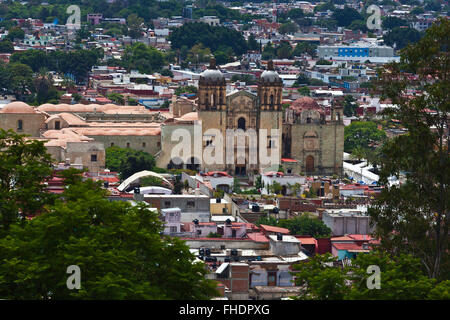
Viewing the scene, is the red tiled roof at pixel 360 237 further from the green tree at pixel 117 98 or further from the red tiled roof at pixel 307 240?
the green tree at pixel 117 98

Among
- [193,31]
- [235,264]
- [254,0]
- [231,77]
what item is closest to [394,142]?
[235,264]

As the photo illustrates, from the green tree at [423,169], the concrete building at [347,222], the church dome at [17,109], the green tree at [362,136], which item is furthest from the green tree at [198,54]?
the green tree at [423,169]

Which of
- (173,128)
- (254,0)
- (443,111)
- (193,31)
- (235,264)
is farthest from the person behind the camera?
(254,0)

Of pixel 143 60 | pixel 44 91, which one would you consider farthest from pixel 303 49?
pixel 44 91

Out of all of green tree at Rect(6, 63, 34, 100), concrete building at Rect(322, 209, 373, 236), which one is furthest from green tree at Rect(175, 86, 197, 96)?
concrete building at Rect(322, 209, 373, 236)

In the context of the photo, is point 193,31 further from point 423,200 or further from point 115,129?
point 423,200
